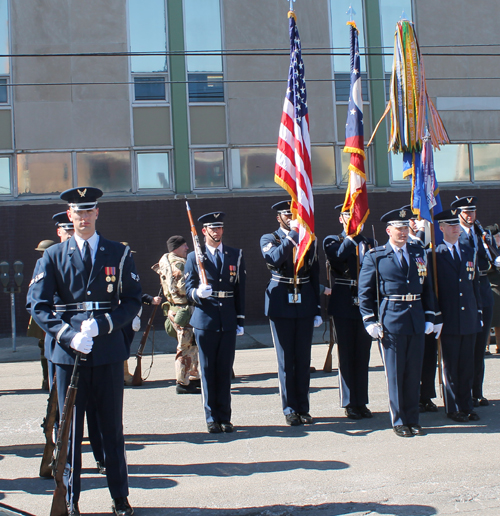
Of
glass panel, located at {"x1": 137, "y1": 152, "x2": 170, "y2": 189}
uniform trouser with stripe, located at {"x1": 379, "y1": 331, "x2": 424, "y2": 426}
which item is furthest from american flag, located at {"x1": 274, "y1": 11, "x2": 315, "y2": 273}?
glass panel, located at {"x1": 137, "y1": 152, "x2": 170, "y2": 189}

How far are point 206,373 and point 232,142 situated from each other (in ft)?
33.9

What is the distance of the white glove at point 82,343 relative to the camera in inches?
160

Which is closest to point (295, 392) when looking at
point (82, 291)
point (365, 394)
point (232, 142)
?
→ point (365, 394)

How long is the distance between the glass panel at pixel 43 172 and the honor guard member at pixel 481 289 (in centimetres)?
1041

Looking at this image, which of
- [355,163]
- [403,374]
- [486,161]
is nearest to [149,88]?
[486,161]

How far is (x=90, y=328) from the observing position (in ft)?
13.6

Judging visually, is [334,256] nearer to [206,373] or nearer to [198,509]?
[206,373]

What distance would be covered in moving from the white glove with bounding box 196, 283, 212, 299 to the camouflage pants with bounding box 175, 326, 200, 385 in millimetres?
1881

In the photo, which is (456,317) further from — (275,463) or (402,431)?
(275,463)

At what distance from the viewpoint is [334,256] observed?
22.1 feet

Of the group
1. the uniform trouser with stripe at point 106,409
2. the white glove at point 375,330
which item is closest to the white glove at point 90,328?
the uniform trouser with stripe at point 106,409

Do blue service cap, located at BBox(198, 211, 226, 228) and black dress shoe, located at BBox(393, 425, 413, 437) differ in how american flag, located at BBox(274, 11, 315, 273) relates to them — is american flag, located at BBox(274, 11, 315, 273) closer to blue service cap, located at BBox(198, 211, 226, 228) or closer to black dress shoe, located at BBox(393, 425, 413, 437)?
blue service cap, located at BBox(198, 211, 226, 228)

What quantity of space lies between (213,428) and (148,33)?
12.2 m

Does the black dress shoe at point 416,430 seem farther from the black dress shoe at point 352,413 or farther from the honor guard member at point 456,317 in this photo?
the black dress shoe at point 352,413
